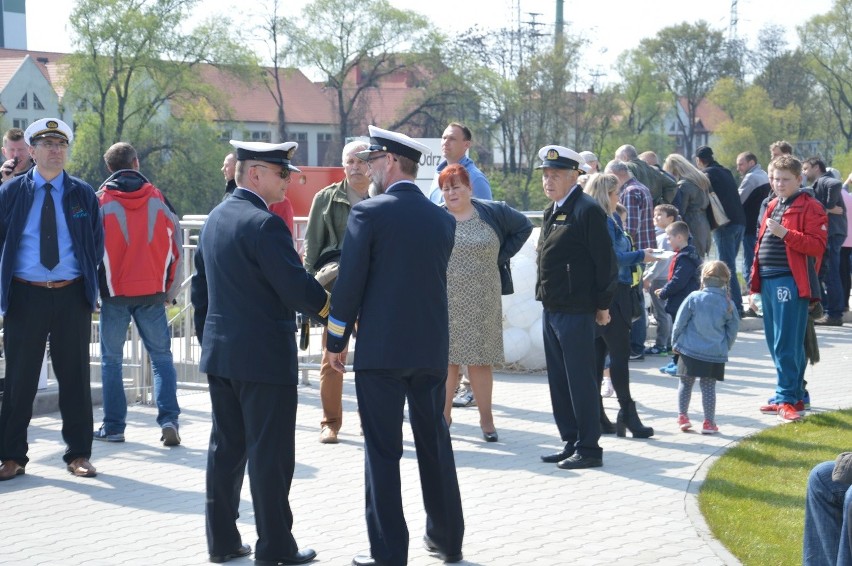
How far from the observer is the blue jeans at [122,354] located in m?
8.61

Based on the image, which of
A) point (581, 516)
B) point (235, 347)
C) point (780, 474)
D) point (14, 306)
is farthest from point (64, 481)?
point (780, 474)

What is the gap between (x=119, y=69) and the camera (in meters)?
67.1

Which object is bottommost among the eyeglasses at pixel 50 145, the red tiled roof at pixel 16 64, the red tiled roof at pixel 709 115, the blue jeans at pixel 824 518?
the blue jeans at pixel 824 518

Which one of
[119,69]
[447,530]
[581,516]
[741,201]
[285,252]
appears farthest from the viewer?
[119,69]

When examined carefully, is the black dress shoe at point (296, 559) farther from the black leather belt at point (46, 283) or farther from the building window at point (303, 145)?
the building window at point (303, 145)

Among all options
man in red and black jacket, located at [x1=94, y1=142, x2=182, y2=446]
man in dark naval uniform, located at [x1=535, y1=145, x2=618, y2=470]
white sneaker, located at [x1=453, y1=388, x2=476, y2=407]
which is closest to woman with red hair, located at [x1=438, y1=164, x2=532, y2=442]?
man in dark naval uniform, located at [x1=535, y1=145, x2=618, y2=470]

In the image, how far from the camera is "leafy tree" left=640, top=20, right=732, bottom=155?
84375 millimetres

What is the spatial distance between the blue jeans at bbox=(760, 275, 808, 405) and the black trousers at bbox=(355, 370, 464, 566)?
4.30 m

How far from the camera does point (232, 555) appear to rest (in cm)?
594

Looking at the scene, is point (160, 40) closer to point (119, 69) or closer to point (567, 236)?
point (119, 69)

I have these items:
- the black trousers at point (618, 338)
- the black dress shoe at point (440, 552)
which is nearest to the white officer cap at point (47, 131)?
the black dress shoe at point (440, 552)

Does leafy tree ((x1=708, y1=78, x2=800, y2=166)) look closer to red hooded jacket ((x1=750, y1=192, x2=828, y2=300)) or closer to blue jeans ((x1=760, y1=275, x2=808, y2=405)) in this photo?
blue jeans ((x1=760, y1=275, x2=808, y2=405))

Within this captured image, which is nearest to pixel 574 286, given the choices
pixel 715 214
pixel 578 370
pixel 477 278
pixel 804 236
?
pixel 578 370

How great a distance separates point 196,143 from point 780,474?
61.8 metres
